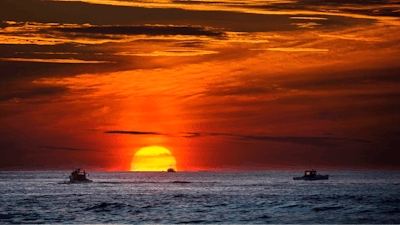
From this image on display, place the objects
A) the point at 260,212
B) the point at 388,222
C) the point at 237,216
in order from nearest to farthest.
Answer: the point at 388,222 → the point at 237,216 → the point at 260,212

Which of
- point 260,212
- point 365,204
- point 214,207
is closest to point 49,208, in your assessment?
point 214,207

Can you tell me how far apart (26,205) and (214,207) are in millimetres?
29490

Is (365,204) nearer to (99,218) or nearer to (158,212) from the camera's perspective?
(158,212)

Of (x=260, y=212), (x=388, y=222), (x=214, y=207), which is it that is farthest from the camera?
(x=214, y=207)

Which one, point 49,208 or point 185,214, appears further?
point 49,208

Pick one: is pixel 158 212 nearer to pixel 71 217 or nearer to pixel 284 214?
pixel 71 217

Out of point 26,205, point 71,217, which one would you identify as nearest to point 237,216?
point 71,217

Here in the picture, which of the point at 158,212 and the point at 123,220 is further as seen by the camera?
the point at 158,212

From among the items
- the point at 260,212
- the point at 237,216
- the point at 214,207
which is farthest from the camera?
the point at 214,207

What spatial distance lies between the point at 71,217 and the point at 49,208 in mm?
13300

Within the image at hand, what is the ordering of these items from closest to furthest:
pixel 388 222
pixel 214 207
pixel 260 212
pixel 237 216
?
pixel 388 222, pixel 237 216, pixel 260 212, pixel 214 207

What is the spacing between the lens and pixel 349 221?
6297 centimetres

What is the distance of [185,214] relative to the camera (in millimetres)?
69812

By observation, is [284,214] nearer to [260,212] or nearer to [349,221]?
[260,212]
